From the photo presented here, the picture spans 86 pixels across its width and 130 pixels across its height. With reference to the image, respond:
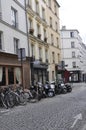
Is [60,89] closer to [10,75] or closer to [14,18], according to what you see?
[10,75]

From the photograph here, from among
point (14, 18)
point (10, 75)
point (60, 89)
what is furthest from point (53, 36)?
point (10, 75)

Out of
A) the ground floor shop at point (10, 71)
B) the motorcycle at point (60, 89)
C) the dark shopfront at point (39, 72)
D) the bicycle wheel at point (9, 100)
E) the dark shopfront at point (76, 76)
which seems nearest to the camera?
the bicycle wheel at point (9, 100)

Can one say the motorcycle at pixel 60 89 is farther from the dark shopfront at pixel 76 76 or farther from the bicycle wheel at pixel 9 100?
the dark shopfront at pixel 76 76

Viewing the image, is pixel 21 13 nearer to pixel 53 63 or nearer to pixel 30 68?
pixel 30 68

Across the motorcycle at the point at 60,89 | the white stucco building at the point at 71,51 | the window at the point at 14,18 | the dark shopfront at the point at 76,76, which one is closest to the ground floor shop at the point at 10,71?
the window at the point at 14,18

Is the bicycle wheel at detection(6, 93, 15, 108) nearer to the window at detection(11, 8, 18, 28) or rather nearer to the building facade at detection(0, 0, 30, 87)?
the building facade at detection(0, 0, 30, 87)

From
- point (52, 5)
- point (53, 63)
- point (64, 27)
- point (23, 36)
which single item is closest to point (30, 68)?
point (23, 36)

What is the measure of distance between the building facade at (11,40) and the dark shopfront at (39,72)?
2173 mm

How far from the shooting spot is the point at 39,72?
37.8m

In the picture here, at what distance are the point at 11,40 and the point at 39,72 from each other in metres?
10.4

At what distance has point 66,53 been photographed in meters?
89.3

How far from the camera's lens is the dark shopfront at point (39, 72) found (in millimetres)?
33903

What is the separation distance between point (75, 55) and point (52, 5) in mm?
41823

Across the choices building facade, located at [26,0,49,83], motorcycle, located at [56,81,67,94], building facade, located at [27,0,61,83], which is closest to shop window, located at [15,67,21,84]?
building facade, located at [26,0,49,83]
